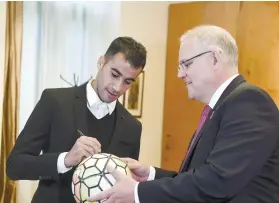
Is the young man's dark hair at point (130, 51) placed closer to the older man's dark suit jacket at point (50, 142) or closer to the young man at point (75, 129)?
the young man at point (75, 129)

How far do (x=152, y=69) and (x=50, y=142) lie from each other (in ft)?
6.57

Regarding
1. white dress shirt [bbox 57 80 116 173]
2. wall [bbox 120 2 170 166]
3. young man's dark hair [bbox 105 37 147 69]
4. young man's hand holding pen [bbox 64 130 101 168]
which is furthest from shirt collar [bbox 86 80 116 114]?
wall [bbox 120 2 170 166]

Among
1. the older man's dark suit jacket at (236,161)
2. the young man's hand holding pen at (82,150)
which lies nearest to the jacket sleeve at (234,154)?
the older man's dark suit jacket at (236,161)

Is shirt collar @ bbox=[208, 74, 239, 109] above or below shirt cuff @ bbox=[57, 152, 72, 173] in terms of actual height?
above

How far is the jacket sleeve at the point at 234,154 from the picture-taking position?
4.25ft

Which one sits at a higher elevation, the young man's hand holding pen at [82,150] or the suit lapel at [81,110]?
the suit lapel at [81,110]

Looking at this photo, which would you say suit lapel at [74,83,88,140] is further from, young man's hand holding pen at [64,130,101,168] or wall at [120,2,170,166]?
wall at [120,2,170,166]

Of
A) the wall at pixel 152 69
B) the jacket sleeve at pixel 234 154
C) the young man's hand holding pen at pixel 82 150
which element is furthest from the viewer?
the wall at pixel 152 69

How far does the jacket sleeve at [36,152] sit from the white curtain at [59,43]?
1.27 m

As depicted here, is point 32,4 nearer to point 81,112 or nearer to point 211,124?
point 81,112

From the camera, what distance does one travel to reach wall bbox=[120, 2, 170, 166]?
3.59 meters

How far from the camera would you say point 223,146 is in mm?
1320

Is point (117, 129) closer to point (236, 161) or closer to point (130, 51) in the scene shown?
point (130, 51)

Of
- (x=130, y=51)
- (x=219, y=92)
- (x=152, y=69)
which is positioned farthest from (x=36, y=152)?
(x=152, y=69)
